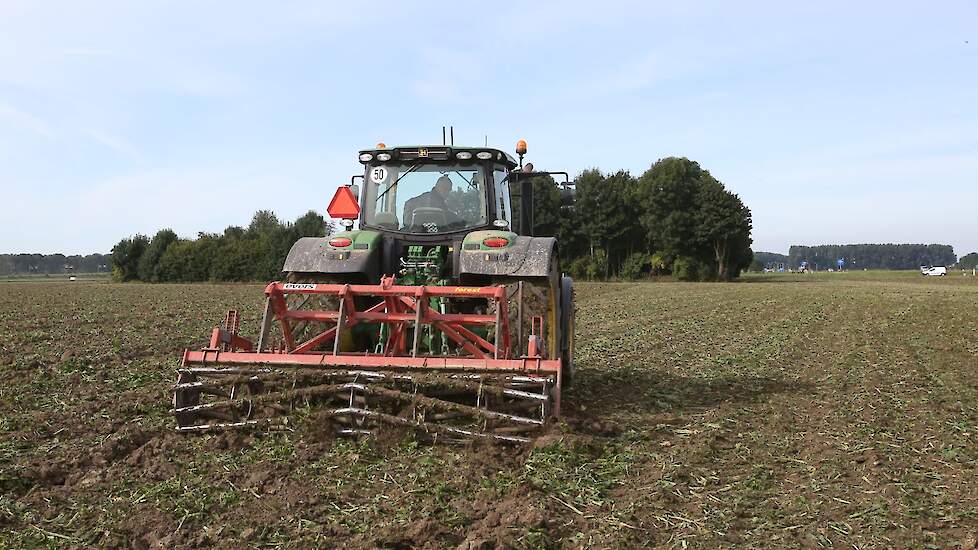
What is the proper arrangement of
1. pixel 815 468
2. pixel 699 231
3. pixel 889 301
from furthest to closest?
pixel 699 231, pixel 889 301, pixel 815 468

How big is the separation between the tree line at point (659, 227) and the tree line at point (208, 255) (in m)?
18.9

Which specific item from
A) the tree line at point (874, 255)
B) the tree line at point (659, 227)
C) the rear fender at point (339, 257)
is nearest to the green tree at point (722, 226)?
the tree line at point (659, 227)

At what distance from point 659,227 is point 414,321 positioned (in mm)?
53855

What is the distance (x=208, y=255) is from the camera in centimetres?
5959

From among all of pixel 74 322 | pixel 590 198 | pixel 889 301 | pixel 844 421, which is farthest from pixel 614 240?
pixel 844 421

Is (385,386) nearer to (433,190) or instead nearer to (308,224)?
(433,190)

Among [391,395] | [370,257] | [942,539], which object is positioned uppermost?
[370,257]

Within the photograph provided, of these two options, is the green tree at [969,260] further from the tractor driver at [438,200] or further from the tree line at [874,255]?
the tractor driver at [438,200]

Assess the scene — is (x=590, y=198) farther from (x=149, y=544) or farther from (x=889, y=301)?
(x=149, y=544)

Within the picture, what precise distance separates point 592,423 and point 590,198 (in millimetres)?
54558

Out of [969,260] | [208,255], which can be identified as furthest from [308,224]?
[969,260]

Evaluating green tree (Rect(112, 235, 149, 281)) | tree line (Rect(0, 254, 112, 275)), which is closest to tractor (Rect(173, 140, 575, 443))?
green tree (Rect(112, 235, 149, 281))

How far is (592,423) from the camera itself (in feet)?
20.7

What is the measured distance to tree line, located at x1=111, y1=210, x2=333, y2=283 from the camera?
57094 millimetres
